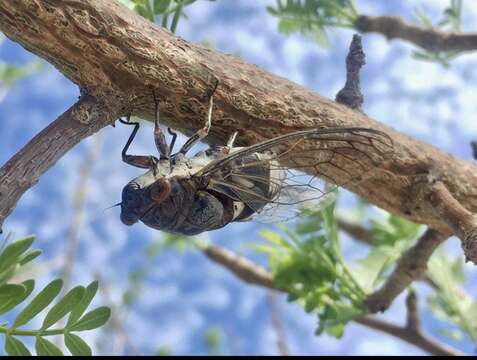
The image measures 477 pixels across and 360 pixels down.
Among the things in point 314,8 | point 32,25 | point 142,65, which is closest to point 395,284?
point 314,8

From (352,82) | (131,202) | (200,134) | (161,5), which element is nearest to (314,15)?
(352,82)

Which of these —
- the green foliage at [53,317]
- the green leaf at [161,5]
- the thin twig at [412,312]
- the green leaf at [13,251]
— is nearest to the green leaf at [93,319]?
the green foliage at [53,317]

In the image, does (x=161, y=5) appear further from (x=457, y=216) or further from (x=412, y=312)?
(x=412, y=312)

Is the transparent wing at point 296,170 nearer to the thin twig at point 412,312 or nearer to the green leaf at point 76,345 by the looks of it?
the green leaf at point 76,345

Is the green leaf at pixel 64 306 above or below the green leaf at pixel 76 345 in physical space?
above

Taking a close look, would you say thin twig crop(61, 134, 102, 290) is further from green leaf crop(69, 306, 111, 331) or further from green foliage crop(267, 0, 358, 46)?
green leaf crop(69, 306, 111, 331)

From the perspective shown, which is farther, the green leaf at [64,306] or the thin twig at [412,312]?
the thin twig at [412,312]
